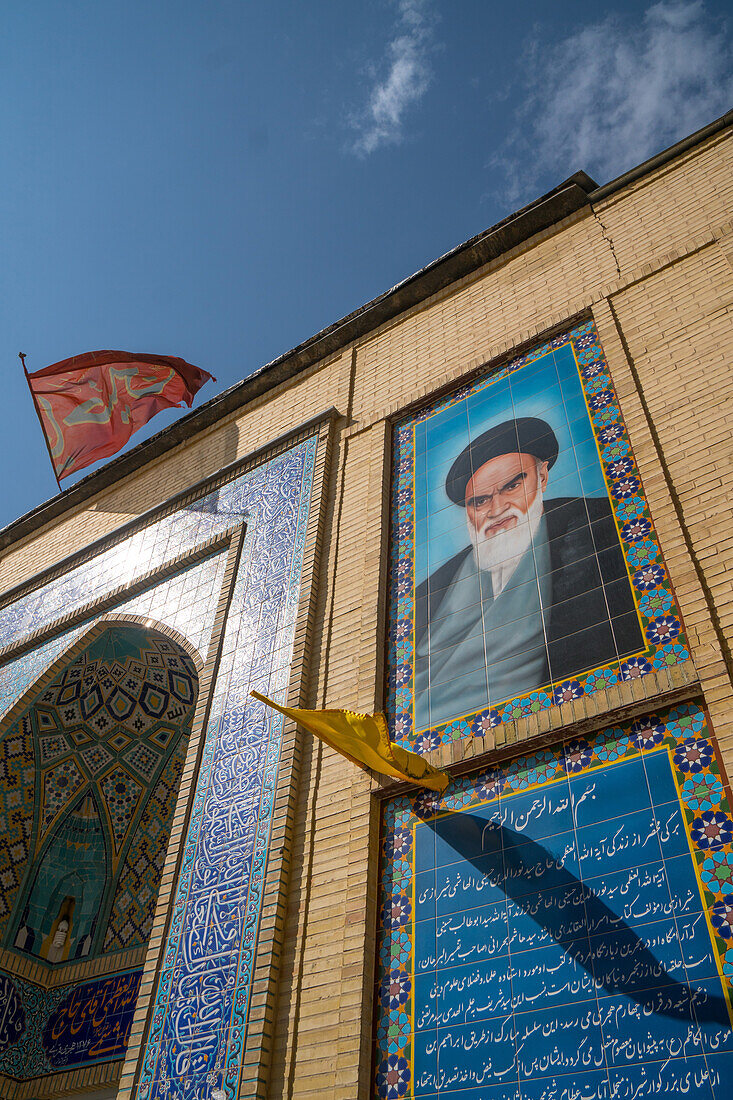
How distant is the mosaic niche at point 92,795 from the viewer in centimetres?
683

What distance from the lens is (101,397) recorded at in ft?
26.5

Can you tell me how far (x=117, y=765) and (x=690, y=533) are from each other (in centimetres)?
547

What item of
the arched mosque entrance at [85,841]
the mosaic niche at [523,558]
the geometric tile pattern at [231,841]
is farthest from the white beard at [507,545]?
the arched mosque entrance at [85,841]

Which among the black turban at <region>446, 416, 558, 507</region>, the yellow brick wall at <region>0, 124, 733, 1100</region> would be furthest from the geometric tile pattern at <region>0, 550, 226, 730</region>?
the black turban at <region>446, 416, 558, 507</region>

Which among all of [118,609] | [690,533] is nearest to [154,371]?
[118,609]

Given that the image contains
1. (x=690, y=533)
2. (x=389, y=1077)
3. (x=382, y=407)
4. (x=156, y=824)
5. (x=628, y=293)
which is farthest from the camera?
(x=156, y=824)

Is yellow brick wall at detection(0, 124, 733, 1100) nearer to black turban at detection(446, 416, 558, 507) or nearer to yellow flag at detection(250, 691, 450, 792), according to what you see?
yellow flag at detection(250, 691, 450, 792)

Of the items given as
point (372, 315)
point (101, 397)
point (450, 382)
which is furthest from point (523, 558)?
point (101, 397)

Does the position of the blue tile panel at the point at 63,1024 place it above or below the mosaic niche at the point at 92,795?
below

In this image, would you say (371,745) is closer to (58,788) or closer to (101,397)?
(58,788)

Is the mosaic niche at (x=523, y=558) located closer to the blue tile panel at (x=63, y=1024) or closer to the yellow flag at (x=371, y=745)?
the yellow flag at (x=371, y=745)

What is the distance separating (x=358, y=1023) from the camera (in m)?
3.28

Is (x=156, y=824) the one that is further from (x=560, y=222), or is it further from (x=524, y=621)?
(x=560, y=222)

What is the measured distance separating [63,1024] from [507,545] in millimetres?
4959
